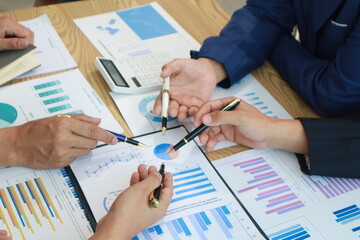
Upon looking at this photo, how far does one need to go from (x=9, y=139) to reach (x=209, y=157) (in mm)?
469

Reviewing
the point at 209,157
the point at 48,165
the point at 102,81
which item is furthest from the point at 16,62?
the point at 209,157

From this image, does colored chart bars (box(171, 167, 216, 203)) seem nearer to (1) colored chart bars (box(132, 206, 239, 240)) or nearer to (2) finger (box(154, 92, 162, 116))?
(1) colored chart bars (box(132, 206, 239, 240))

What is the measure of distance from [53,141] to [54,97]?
0.25m

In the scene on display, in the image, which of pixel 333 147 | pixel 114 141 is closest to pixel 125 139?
pixel 114 141

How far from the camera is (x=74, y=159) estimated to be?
0.96m

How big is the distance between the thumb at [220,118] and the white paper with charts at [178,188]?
8cm

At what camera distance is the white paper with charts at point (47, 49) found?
4.11 feet

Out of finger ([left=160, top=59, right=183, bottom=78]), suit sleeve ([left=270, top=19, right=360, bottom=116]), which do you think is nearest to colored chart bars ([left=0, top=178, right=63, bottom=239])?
finger ([left=160, top=59, right=183, bottom=78])

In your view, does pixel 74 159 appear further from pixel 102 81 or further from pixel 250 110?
pixel 250 110

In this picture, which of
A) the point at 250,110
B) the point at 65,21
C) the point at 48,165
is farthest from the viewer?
the point at 65,21

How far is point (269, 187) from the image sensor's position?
969 millimetres

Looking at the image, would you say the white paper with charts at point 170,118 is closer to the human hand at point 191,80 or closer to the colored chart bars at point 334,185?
the human hand at point 191,80

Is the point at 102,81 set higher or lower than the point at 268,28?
lower

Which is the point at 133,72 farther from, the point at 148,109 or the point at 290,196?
the point at 290,196
